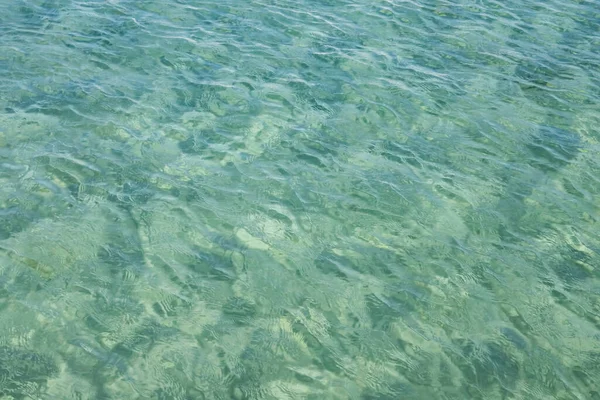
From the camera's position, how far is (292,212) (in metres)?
9.49

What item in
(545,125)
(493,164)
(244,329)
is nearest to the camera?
(244,329)

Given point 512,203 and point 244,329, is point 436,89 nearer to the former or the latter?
point 512,203

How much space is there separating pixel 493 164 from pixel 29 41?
12.6 meters

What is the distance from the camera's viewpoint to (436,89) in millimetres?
13500

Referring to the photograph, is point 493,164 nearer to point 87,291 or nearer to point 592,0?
point 87,291

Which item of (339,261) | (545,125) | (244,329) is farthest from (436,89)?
(244,329)

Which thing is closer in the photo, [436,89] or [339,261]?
[339,261]

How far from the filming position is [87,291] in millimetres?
7680

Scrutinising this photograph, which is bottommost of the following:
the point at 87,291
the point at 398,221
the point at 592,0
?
the point at 87,291

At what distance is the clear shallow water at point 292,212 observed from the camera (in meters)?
7.00

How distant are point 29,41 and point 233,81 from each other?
608 cm

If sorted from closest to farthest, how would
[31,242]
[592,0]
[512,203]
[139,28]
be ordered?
1. [31,242]
2. [512,203]
3. [139,28]
4. [592,0]

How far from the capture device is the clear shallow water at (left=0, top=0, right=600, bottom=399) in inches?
276

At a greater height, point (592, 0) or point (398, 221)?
point (592, 0)
